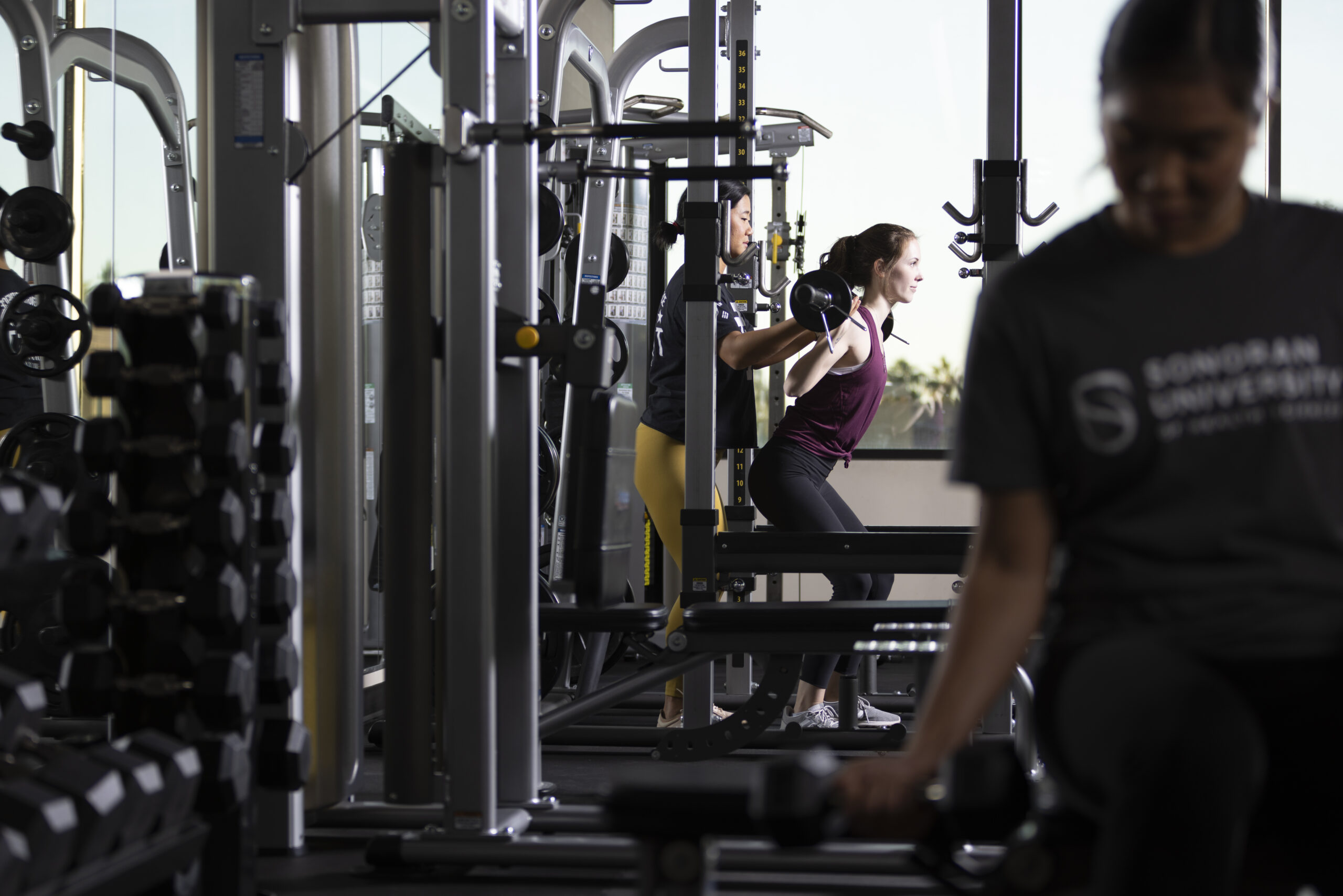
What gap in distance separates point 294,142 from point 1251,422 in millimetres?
1791

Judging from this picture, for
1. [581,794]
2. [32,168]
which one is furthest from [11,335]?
[581,794]

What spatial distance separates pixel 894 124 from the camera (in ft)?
18.0

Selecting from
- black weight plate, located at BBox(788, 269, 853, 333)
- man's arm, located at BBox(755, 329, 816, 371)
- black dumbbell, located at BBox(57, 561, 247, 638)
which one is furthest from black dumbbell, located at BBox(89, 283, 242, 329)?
man's arm, located at BBox(755, 329, 816, 371)

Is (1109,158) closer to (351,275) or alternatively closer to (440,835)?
(440,835)

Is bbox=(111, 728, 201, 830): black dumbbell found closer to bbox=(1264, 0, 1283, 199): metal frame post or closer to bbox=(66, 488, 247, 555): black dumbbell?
bbox=(66, 488, 247, 555): black dumbbell

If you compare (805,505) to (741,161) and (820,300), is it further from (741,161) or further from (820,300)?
(741,161)

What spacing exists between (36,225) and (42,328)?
29cm

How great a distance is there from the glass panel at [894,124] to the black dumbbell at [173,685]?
398 cm

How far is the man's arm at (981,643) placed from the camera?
96 centimetres

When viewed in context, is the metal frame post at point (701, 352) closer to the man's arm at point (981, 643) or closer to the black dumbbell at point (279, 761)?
the black dumbbell at point (279, 761)

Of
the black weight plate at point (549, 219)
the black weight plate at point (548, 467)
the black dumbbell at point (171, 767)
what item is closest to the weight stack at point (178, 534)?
the black dumbbell at point (171, 767)

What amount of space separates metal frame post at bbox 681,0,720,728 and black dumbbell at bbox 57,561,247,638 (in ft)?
5.06

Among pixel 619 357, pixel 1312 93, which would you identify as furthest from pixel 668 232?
pixel 1312 93

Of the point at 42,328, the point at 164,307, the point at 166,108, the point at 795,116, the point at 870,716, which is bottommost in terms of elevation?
the point at 870,716
